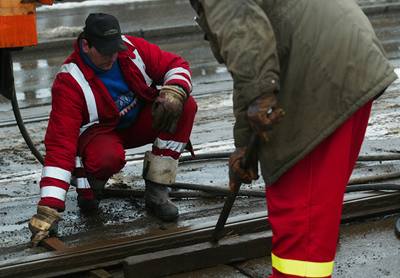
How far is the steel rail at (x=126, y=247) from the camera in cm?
421

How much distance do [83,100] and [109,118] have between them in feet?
0.78

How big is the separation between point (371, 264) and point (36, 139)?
12.7 ft

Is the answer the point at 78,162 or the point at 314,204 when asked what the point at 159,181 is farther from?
the point at 314,204

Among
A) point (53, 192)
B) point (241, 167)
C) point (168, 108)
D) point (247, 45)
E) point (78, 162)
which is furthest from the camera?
point (78, 162)

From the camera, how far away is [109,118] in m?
5.04

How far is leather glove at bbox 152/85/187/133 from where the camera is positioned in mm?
4859

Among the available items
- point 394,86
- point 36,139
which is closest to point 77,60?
point 36,139

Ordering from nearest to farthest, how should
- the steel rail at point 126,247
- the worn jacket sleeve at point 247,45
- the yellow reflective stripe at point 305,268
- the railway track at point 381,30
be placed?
1. the worn jacket sleeve at point 247,45
2. the yellow reflective stripe at point 305,268
3. the steel rail at point 126,247
4. the railway track at point 381,30

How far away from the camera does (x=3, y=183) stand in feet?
19.8

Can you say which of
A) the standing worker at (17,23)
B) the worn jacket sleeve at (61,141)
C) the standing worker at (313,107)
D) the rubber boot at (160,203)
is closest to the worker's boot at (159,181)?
the rubber boot at (160,203)

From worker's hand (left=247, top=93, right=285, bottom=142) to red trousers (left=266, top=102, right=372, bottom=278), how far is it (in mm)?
289

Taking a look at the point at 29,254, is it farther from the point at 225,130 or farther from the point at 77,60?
the point at 225,130

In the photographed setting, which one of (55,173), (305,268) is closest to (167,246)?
(55,173)

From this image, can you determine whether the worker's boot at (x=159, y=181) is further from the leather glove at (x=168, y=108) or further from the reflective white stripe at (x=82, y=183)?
the reflective white stripe at (x=82, y=183)
